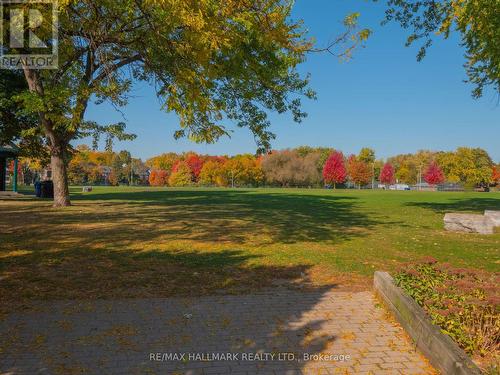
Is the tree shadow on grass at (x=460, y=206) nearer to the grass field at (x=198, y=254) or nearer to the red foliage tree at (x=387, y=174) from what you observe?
the grass field at (x=198, y=254)

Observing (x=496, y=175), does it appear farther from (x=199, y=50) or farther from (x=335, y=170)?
(x=199, y=50)

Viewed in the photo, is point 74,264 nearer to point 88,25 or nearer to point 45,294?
point 45,294

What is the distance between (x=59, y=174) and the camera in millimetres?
19312

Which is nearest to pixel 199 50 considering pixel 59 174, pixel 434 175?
pixel 59 174

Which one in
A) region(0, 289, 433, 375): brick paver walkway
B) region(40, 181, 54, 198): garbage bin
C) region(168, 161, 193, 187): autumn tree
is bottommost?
region(0, 289, 433, 375): brick paver walkway

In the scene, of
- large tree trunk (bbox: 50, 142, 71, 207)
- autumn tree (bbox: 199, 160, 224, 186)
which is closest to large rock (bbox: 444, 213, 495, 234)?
large tree trunk (bbox: 50, 142, 71, 207)

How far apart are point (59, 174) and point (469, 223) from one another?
59.3 ft

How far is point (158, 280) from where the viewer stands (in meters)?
6.99

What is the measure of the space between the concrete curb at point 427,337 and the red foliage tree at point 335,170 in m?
102

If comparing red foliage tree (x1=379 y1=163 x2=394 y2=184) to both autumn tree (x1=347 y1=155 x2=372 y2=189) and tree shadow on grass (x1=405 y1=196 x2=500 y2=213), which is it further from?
tree shadow on grass (x1=405 y1=196 x2=500 y2=213)

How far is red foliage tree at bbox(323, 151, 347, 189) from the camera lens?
106 m

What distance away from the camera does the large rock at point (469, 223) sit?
13.2 metres

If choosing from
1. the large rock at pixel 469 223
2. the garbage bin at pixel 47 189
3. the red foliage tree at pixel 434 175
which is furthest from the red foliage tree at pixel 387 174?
the large rock at pixel 469 223

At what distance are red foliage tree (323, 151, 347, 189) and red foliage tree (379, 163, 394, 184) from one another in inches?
858
